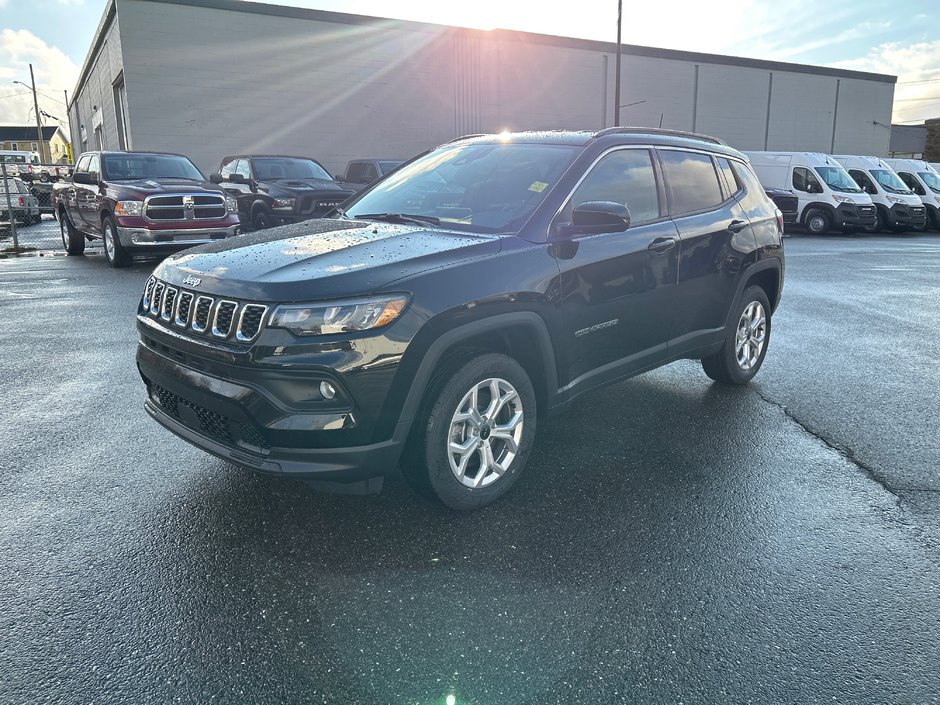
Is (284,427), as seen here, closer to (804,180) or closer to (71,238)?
(71,238)

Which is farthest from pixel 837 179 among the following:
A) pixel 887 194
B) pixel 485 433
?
pixel 485 433

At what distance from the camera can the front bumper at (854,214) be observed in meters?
21.7

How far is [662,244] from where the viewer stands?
4316mm

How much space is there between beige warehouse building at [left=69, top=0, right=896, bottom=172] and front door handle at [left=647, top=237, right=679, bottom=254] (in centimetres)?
2499

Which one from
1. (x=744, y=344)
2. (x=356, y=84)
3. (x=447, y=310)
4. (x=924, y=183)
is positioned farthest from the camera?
(x=356, y=84)

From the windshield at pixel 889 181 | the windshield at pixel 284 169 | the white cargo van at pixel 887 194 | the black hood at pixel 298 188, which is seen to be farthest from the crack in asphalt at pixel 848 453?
the windshield at pixel 889 181

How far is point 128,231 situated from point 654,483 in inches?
388

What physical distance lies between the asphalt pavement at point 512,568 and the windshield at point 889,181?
22601mm

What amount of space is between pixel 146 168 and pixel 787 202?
18344 mm

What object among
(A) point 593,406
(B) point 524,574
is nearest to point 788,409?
(A) point 593,406

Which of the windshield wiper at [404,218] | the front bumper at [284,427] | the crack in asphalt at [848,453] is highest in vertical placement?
the windshield wiper at [404,218]

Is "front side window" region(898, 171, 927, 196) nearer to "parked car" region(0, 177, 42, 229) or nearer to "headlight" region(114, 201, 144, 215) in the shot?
"headlight" region(114, 201, 144, 215)

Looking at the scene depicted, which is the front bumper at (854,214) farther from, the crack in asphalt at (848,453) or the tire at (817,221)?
the crack in asphalt at (848,453)

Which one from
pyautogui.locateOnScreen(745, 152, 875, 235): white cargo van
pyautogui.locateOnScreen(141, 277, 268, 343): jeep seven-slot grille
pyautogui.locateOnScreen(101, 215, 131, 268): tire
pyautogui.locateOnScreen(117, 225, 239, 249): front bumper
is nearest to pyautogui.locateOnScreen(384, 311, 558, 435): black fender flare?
pyautogui.locateOnScreen(141, 277, 268, 343): jeep seven-slot grille
